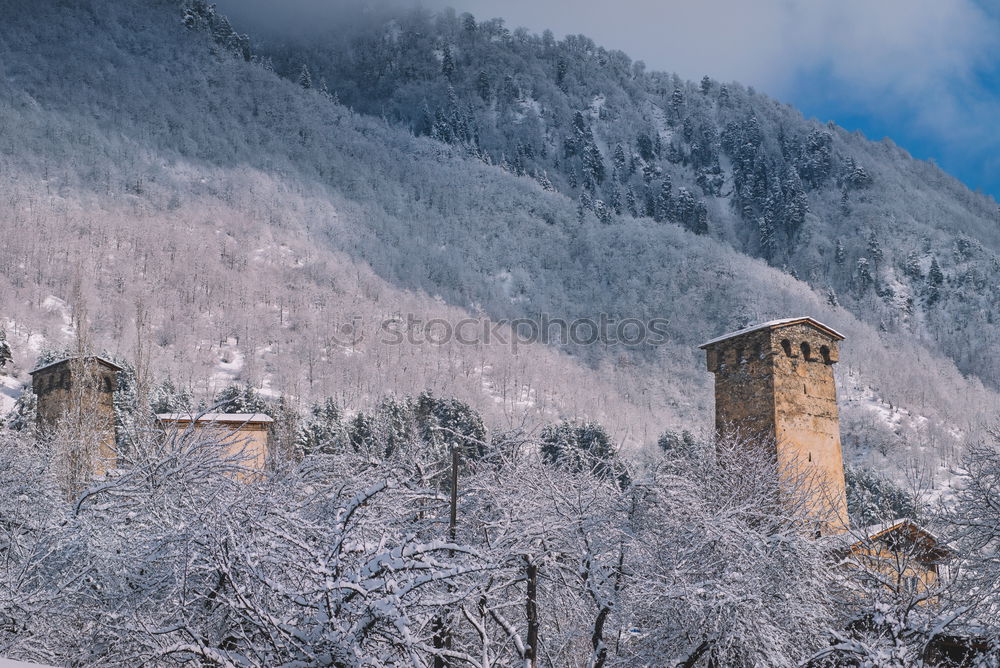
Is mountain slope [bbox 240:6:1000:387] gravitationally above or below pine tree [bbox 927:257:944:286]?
above

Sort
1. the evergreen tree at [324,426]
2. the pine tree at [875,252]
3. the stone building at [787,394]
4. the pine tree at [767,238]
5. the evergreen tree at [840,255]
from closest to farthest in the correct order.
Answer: the stone building at [787,394], the evergreen tree at [324,426], the pine tree at [875,252], the evergreen tree at [840,255], the pine tree at [767,238]

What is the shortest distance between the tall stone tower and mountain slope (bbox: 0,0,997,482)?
4221 cm

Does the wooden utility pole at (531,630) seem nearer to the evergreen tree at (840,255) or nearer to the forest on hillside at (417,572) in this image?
the forest on hillside at (417,572)

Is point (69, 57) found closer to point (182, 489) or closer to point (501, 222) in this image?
point (501, 222)

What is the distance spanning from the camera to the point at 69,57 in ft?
506

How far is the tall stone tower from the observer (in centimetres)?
1930

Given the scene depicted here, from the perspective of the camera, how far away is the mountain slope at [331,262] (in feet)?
284

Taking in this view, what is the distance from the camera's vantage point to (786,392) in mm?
19781

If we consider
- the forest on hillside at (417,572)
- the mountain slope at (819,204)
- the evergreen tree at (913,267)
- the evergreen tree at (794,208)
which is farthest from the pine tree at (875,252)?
the forest on hillside at (417,572)

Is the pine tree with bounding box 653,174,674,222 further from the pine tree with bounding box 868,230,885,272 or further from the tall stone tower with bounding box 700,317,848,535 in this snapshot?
the tall stone tower with bounding box 700,317,848,535

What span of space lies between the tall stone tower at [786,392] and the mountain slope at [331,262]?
4221 centimetres

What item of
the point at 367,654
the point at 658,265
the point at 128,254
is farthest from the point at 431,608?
the point at 658,265

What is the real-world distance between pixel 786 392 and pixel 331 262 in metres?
98.4

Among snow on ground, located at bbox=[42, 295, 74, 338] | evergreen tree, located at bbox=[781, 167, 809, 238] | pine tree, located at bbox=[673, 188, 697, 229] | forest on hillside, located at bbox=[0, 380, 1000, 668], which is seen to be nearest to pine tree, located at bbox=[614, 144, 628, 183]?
pine tree, located at bbox=[673, 188, 697, 229]
